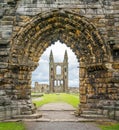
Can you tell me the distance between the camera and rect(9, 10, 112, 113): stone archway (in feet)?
41.1

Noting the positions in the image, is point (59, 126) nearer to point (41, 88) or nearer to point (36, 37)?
point (36, 37)

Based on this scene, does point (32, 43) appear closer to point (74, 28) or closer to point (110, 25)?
point (74, 28)

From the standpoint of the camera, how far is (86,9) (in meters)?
12.8

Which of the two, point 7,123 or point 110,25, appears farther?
point 110,25

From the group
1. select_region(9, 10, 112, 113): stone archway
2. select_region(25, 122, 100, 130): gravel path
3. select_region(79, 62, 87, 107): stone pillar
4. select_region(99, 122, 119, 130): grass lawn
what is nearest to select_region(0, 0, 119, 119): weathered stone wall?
select_region(9, 10, 112, 113): stone archway

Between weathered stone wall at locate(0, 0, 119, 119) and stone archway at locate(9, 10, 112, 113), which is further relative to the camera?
stone archway at locate(9, 10, 112, 113)

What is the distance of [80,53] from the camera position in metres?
13.7

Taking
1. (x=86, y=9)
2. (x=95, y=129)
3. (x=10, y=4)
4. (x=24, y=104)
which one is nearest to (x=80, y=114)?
(x=24, y=104)

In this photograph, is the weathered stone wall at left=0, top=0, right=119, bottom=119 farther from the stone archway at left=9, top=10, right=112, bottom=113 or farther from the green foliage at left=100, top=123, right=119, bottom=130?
the green foliage at left=100, top=123, right=119, bottom=130

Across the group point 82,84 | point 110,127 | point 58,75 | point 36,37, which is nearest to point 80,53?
point 82,84

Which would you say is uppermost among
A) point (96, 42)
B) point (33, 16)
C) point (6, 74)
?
point (33, 16)

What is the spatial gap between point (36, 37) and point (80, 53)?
214 cm

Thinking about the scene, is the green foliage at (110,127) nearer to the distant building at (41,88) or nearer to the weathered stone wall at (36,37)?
the weathered stone wall at (36,37)

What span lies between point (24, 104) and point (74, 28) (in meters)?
3.92
